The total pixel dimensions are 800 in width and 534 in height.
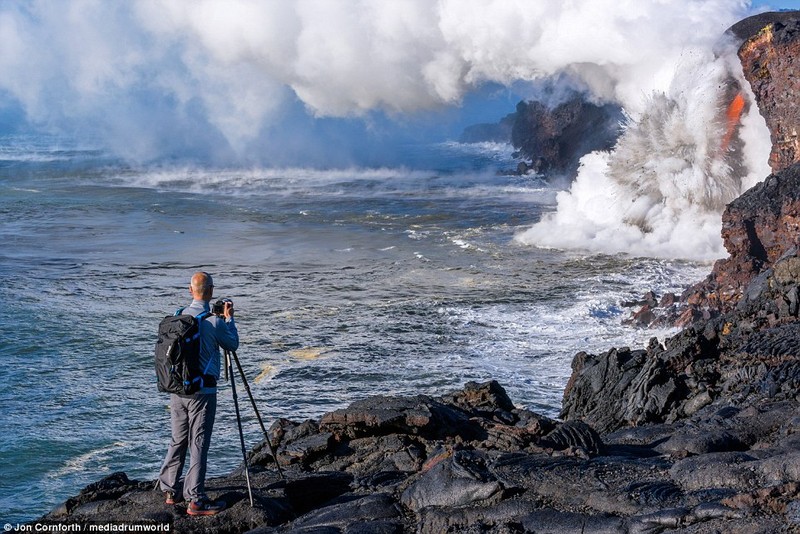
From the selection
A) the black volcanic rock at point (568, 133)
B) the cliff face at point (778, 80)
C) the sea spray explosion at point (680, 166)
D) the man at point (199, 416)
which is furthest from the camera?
the black volcanic rock at point (568, 133)

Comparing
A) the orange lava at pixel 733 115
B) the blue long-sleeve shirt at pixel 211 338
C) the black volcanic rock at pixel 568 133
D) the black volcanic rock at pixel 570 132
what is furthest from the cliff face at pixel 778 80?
the black volcanic rock at pixel 570 132

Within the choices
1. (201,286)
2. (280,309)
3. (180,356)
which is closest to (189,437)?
(180,356)

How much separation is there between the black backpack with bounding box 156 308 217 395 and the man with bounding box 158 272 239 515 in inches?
2.9

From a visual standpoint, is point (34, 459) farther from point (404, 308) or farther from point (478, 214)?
point (478, 214)

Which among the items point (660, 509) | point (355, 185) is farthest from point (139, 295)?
point (355, 185)

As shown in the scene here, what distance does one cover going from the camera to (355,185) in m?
52.6

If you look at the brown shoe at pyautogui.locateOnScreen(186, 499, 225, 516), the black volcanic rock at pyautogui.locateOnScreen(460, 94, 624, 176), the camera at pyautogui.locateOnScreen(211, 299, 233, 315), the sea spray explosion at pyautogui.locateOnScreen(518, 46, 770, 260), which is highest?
the black volcanic rock at pyautogui.locateOnScreen(460, 94, 624, 176)

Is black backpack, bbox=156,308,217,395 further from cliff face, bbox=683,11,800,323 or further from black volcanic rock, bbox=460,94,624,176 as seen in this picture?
black volcanic rock, bbox=460,94,624,176

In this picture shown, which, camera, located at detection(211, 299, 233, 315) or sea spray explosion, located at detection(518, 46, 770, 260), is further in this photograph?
sea spray explosion, located at detection(518, 46, 770, 260)

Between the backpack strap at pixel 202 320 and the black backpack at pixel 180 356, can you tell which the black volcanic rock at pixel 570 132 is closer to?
the backpack strap at pixel 202 320

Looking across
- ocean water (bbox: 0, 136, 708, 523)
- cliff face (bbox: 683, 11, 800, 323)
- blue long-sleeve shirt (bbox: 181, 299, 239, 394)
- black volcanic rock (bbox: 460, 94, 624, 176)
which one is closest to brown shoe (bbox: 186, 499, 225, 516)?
blue long-sleeve shirt (bbox: 181, 299, 239, 394)

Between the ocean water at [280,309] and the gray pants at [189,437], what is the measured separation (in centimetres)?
447

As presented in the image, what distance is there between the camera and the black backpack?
6969mm

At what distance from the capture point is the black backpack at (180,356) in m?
6.97
